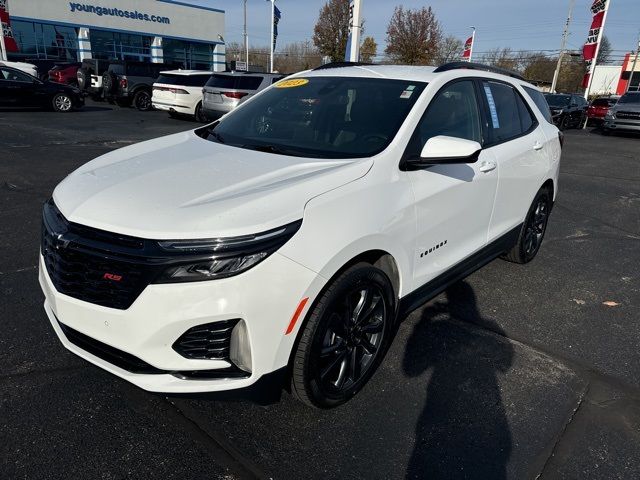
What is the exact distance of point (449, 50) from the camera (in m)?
47.3

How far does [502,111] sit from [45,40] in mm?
38047

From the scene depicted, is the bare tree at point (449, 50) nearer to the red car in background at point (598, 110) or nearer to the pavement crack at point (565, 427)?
the red car in background at point (598, 110)

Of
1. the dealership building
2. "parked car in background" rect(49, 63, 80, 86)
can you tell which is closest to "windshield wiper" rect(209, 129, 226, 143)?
"parked car in background" rect(49, 63, 80, 86)

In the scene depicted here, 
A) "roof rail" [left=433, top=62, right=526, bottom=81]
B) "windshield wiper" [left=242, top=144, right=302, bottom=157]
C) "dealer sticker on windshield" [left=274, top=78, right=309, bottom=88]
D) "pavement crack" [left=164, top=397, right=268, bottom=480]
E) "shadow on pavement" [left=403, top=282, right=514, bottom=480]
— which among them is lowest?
"pavement crack" [left=164, top=397, right=268, bottom=480]

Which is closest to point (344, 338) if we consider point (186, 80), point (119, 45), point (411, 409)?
point (411, 409)

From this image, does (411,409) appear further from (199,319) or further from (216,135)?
(216,135)

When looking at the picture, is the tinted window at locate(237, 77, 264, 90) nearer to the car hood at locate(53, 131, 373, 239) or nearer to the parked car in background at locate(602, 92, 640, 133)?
the car hood at locate(53, 131, 373, 239)

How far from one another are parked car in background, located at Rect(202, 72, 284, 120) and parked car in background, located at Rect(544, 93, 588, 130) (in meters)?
14.0

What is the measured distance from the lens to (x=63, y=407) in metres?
2.58

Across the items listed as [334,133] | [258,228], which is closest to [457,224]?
[334,133]

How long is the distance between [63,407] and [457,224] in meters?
2.61

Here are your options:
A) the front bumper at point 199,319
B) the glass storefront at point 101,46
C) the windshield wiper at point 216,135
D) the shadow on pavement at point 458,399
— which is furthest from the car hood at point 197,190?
the glass storefront at point 101,46

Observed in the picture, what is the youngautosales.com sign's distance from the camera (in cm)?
3412

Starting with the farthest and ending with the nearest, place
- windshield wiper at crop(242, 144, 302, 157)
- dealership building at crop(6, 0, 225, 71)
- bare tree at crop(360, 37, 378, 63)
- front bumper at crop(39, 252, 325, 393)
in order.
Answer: bare tree at crop(360, 37, 378, 63) < dealership building at crop(6, 0, 225, 71) < windshield wiper at crop(242, 144, 302, 157) < front bumper at crop(39, 252, 325, 393)
